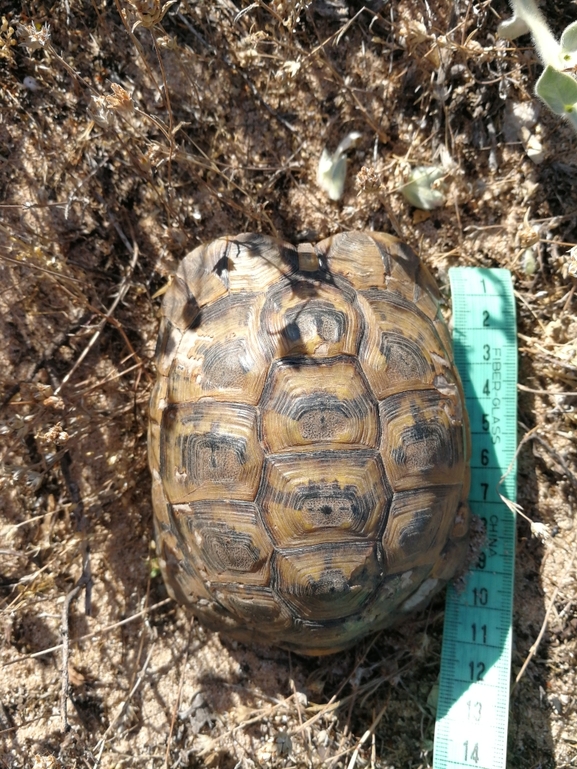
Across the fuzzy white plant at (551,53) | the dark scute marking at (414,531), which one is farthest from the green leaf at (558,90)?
the dark scute marking at (414,531)

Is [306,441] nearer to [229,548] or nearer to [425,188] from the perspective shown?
[229,548]

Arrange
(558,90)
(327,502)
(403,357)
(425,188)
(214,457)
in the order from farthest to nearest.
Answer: (425,188) < (558,90) < (403,357) < (214,457) < (327,502)

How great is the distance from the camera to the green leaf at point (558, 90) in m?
2.75

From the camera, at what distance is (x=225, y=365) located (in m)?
2.67

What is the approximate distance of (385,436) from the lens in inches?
101

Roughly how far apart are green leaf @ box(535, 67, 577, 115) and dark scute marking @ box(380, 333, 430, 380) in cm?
136

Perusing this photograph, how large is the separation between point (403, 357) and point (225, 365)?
811 millimetres

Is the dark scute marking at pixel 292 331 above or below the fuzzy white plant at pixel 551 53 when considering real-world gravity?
below

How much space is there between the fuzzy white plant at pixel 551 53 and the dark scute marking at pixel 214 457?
2.19 metres

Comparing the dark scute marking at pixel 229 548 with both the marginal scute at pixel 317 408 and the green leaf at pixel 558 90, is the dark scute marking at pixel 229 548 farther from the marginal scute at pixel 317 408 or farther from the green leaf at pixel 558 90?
the green leaf at pixel 558 90

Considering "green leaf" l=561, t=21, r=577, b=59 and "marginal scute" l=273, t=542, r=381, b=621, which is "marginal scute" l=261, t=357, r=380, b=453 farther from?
"green leaf" l=561, t=21, r=577, b=59

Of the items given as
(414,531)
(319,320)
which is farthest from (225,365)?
(414,531)

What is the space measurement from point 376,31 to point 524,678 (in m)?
3.85

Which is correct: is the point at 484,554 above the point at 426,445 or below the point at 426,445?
below
